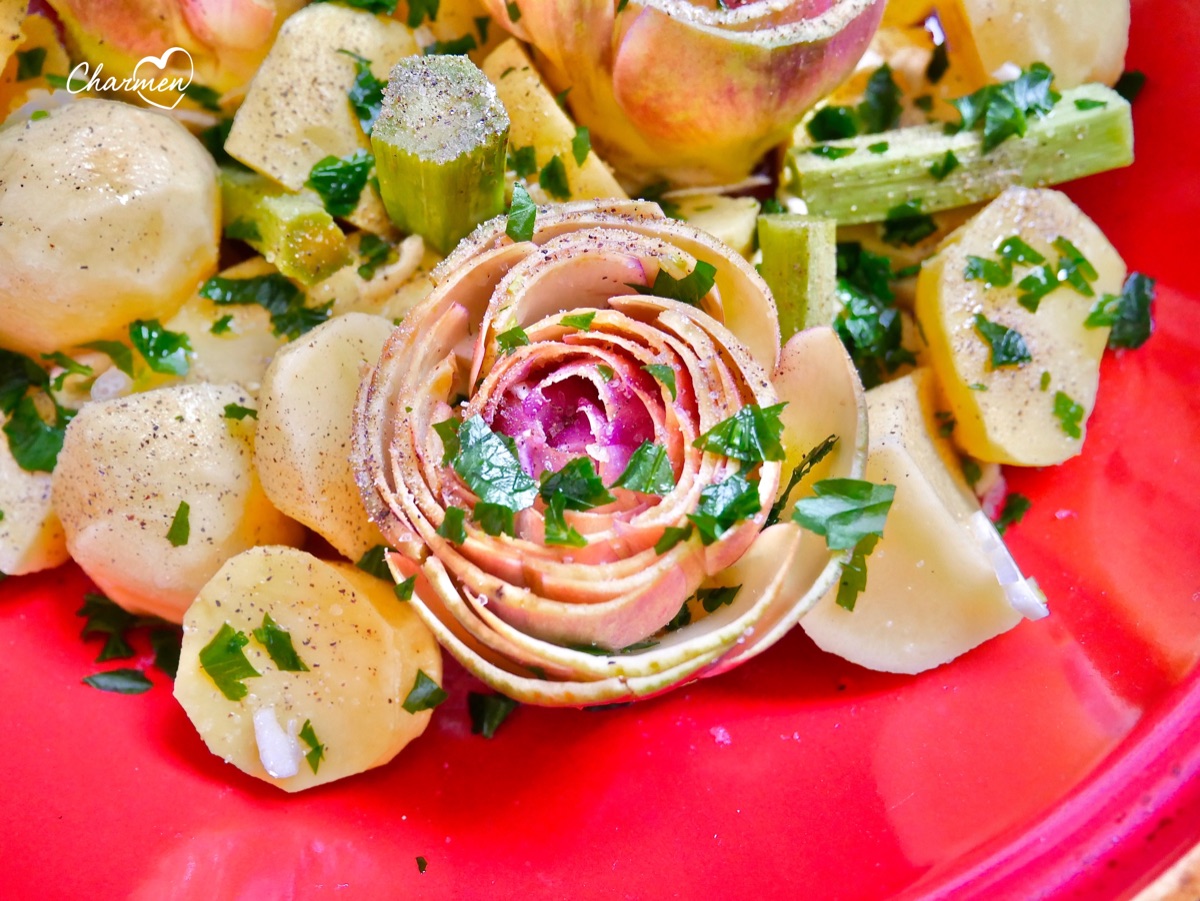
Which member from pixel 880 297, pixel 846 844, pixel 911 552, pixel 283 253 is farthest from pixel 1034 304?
pixel 283 253

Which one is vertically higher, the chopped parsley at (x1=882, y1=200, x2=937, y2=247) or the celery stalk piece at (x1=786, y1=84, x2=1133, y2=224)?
the celery stalk piece at (x1=786, y1=84, x2=1133, y2=224)

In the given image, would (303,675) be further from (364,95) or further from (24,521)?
(364,95)

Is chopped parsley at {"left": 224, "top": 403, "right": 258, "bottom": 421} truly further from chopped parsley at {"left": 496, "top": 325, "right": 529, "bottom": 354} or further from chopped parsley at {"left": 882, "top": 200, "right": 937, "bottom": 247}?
chopped parsley at {"left": 882, "top": 200, "right": 937, "bottom": 247}

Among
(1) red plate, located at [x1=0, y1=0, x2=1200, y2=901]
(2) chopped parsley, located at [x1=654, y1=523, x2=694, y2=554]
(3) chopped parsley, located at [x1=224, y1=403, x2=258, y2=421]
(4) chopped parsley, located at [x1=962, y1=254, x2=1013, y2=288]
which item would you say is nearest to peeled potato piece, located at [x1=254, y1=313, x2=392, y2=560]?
(3) chopped parsley, located at [x1=224, y1=403, x2=258, y2=421]

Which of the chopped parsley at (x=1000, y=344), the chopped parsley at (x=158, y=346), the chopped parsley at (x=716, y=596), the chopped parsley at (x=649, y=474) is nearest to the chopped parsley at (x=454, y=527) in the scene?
the chopped parsley at (x=649, y=474)

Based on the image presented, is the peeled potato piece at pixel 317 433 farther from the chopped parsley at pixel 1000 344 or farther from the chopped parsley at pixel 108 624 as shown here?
the chopped parsley at pixel 1000 344

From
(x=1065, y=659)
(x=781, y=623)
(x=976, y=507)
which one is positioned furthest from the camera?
(x=976, y=507)

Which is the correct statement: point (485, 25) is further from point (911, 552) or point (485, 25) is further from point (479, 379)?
point (911, 552)
